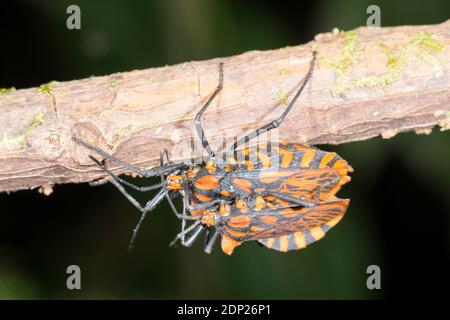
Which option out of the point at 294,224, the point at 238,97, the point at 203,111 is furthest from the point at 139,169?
the point at 294,224

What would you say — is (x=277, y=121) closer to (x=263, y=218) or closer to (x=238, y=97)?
(x=238, y=97)

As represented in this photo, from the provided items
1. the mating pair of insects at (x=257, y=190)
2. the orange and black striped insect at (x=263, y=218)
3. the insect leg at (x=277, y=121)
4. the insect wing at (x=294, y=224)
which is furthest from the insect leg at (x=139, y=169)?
the insect wing at (x=294, y=224)

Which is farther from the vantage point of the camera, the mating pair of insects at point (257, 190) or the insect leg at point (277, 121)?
the mating pair of insects at point (257, 190)

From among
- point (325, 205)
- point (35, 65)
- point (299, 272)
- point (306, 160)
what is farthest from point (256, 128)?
point (35, 65)

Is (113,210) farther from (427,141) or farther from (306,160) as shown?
(427,141)

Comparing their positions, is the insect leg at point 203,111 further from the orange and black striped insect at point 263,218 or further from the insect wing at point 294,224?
the insect wing at point 294,224
